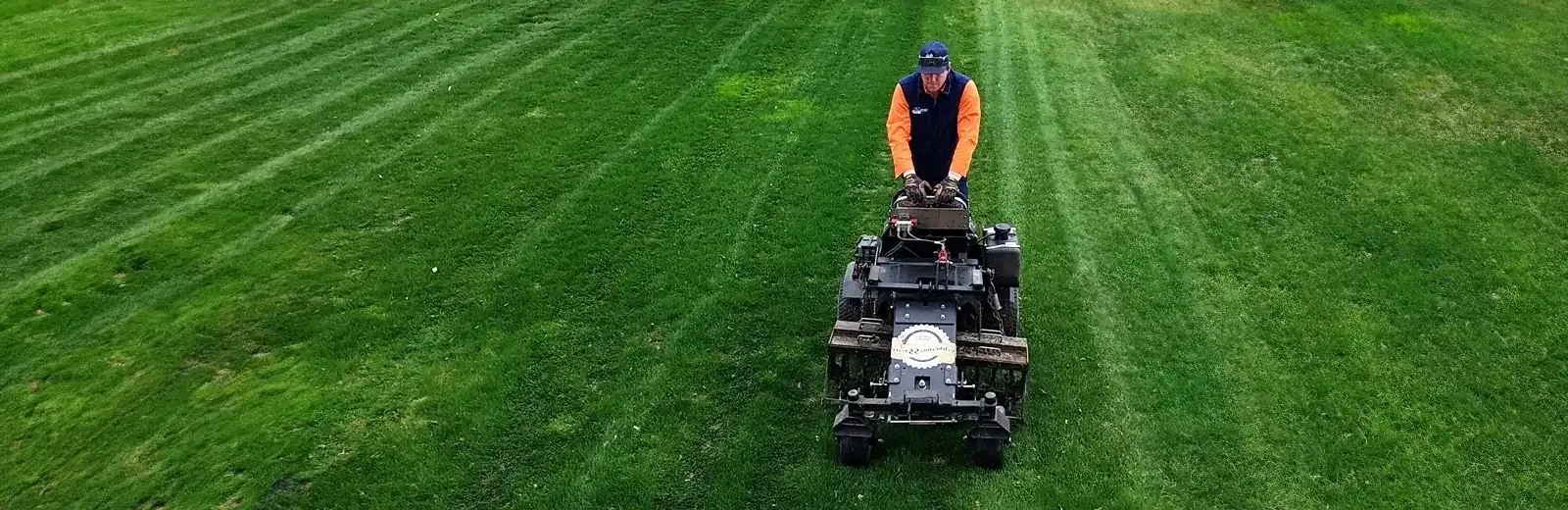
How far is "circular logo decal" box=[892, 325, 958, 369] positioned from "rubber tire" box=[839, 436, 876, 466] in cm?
62

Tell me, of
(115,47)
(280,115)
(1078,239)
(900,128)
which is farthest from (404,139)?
(1078,239)

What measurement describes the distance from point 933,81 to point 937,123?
1.25 feet

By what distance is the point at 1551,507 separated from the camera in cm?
618

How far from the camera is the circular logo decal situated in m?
6.15

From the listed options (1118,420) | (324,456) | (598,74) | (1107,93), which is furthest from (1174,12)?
(324,456)

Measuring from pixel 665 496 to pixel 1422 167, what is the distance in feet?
31.6

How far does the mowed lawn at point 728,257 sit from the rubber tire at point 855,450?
88 mm


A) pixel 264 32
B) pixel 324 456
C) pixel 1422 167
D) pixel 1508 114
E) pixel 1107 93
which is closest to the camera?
pixel 324 456

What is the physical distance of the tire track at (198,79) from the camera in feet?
40.7

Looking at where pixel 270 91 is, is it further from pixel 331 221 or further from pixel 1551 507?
pixel 1551 507

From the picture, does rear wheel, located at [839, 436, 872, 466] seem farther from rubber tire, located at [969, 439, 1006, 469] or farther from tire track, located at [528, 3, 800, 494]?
tire track, located at [528, 3, 800, 494]

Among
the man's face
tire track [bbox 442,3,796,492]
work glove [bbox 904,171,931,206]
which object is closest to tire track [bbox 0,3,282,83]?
tire track [bbox 442,3,796,492]

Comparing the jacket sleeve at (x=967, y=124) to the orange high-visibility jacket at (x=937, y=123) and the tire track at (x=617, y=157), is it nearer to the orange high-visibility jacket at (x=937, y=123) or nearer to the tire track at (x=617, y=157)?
the orange high-visibility jacket at (x=937, y=123)

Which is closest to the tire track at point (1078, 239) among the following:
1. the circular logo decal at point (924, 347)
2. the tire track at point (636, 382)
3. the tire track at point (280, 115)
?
the circular logo decal at point (924, 347)
